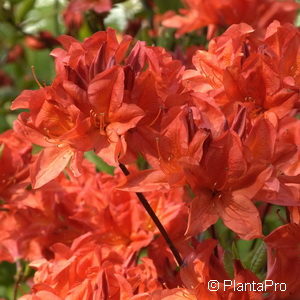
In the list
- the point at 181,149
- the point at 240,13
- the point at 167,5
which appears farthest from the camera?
the point at 167,5

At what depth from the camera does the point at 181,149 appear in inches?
28.7

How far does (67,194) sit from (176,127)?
32cm

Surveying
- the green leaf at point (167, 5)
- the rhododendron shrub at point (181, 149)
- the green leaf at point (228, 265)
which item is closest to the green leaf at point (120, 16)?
the green leaf at point (167, 5)

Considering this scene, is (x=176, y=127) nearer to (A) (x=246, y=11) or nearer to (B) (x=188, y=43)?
(A) (x=246, y=11)

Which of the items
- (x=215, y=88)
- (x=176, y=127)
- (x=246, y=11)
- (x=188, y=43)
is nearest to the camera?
(x=176, y=127)

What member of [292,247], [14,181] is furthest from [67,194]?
[292,247]

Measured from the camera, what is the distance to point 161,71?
777mm

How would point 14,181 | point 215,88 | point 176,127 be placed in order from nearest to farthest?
point 176,127
point 215,88
point 14,181

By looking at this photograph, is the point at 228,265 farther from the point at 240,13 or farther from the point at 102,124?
the point at 240,13

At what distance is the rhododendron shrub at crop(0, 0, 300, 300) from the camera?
72cm

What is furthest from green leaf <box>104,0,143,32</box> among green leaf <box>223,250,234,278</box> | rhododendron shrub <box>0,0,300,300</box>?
green leaf <box>223,250,234,278</box>

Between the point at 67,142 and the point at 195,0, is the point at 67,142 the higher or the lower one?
the higher one

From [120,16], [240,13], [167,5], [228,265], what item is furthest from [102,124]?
[120,16]

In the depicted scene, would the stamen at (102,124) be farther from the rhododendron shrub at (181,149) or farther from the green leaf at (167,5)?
the green leaf at (167,5)
